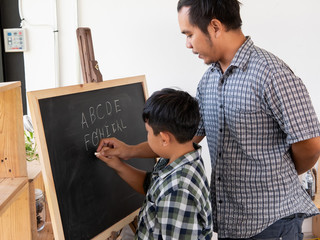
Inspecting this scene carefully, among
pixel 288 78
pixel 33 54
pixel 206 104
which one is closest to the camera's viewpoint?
pixel 288 78

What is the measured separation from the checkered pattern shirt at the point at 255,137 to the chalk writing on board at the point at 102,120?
401 mm

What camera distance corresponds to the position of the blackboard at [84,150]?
4.08ft

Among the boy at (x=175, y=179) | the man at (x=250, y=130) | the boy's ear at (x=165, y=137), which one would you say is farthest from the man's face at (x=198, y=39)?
the boy's ear at (x=165, y=137)

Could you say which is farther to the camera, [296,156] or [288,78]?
[296,156]

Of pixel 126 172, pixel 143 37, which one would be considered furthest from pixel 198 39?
pixel 143 37

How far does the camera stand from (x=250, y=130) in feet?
4.28

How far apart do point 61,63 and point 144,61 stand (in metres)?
0.51

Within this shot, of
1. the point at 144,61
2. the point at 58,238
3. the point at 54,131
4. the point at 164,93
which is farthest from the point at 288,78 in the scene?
the point at 144,61

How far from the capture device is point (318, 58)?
2439 mm

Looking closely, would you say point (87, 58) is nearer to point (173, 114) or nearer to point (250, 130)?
point (173, 114)

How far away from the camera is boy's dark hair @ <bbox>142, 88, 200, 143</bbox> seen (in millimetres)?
1216

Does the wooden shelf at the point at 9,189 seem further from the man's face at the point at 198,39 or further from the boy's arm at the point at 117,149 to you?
the man's face at the point at 198,39

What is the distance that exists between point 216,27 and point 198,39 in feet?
0.24

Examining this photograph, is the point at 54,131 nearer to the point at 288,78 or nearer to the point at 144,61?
the point at 288,78
